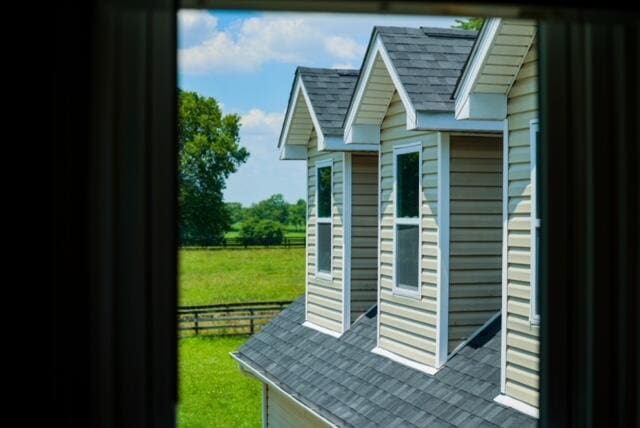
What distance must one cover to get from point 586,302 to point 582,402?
15cm

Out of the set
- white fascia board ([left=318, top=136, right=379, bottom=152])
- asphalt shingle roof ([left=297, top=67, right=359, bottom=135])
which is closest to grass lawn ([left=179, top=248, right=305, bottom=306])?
asphalt shingle roof ([left=297, top=67, right=359, bottom=135])

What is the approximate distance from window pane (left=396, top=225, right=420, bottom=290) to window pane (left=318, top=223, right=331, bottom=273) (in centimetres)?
163

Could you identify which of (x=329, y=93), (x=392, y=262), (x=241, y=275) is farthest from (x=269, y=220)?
(x=392, y=262)

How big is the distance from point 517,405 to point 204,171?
1230 centimetres

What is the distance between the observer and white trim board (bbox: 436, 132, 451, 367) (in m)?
5.38

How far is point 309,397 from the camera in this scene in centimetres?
629

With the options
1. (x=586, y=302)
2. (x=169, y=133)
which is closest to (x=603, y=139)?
(x=586, y=302)

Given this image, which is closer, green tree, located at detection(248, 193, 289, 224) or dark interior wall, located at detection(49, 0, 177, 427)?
dark interior wall, located at detection(49, 0, 177, 427)

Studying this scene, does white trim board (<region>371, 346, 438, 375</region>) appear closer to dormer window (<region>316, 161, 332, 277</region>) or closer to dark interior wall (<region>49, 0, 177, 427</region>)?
dormer window (<region>316, 161, 332, 277</region>)

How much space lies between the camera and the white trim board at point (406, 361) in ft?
18.0

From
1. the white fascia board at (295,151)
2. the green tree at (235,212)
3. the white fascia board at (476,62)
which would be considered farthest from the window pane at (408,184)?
the green tree at (235,212)

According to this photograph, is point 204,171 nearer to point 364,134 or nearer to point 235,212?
point 235,212

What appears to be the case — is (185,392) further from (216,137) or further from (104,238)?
(104,238)

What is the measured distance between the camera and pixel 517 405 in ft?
14.4
